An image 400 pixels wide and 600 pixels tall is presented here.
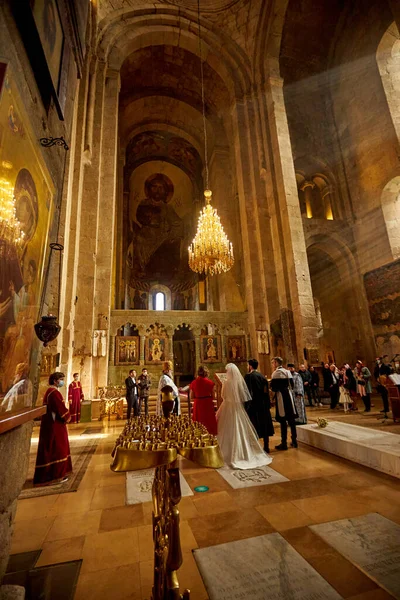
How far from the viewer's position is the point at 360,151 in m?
16.0

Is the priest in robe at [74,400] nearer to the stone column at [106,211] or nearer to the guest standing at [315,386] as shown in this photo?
the stone column at [106,211]

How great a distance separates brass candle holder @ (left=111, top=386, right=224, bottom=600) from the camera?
4.90 feet

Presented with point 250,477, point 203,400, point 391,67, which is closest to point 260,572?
point 250,477

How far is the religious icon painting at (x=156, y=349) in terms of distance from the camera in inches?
500

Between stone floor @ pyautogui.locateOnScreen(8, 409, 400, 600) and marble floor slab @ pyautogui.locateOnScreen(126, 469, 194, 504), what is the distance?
101mm

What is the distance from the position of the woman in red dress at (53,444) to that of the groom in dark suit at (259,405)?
3016 millimetres

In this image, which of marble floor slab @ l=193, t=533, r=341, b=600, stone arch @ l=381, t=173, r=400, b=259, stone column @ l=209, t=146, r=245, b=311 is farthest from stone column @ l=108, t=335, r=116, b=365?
stone arch @ l=381, t=173, r=400, b=259

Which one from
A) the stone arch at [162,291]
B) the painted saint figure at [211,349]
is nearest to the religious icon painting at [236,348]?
the painted saint figure at [211,349]

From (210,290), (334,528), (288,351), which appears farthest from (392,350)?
(334,528)

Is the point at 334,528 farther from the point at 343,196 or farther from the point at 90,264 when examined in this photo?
the point at 343,196

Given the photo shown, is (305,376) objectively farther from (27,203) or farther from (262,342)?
(27,203)

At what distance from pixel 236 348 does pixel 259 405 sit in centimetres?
828

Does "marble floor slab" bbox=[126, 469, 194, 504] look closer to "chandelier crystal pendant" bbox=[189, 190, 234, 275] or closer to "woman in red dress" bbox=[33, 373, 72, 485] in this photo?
"woman in red dress" bbox=[33, 373, 72, 485]

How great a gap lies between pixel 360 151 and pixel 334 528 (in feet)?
62.3
